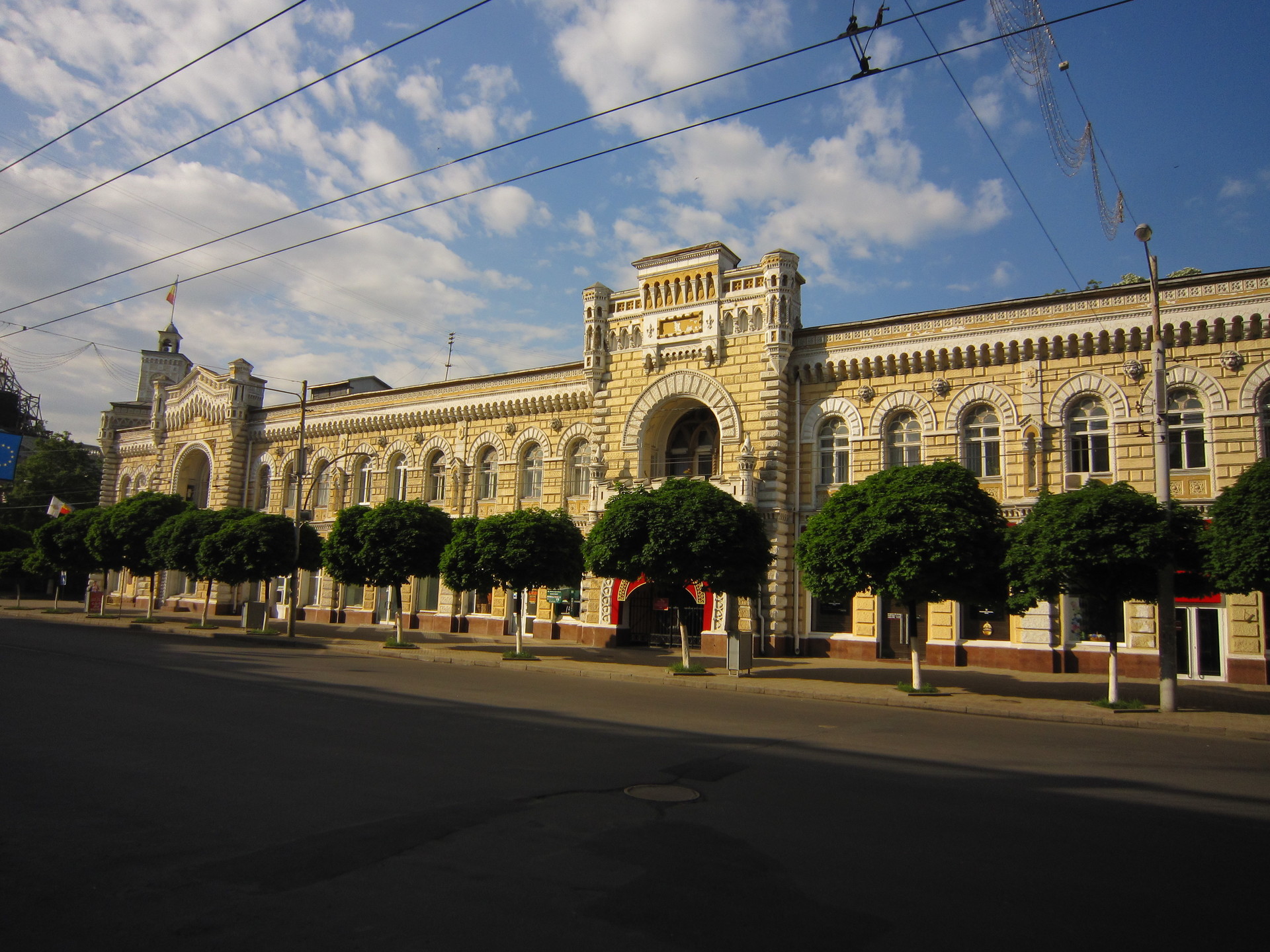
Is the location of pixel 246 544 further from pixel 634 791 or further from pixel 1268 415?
pixel 1268 415

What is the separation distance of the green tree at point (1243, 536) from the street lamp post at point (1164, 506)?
2.75 feet

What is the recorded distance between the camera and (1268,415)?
69.5ft

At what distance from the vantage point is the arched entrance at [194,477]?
155ft

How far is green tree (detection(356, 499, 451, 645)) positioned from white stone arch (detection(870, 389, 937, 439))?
49.8ft

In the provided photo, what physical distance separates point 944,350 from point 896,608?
814 cm

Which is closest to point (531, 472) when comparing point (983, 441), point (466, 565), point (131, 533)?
point (466, 565)

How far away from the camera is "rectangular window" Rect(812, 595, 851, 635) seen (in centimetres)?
2622

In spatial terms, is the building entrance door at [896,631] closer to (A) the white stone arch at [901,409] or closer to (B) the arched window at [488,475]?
(A) the white stone arch at [901,409]

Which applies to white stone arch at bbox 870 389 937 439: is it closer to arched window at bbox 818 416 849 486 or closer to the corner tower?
arched window at bbox 818 416 849 486

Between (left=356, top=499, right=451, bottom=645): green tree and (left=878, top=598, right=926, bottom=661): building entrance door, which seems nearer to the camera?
(left=878, top=598, right=926, bottom=661): building entrance door

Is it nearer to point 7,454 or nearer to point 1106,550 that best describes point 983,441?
point 1106,550

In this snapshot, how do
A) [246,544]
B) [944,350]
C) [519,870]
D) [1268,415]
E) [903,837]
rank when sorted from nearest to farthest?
[519,870]
[903,837]
[1268,415]
[944,350]
[246,544]

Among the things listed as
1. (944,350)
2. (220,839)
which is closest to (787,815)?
(220,839)

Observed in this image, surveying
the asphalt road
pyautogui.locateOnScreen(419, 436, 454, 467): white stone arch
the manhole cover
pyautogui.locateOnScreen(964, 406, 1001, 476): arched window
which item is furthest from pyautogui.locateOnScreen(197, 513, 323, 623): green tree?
the manhole cover
